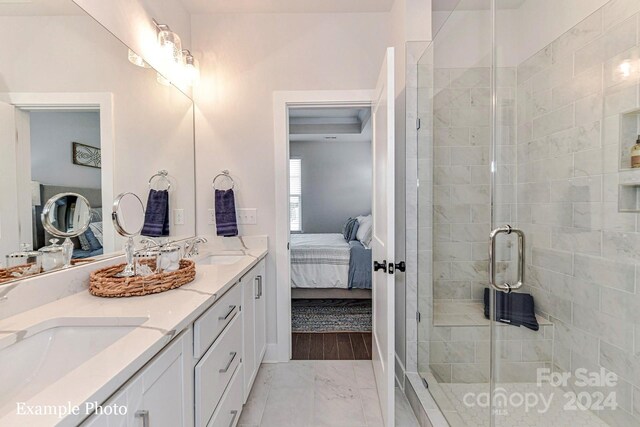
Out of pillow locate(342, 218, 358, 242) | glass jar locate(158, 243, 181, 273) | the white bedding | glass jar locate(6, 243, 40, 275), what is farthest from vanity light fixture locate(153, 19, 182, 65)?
pillow locate(342, 218, 358, 242)

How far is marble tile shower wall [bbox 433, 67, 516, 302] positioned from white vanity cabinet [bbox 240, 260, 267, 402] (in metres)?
1.17

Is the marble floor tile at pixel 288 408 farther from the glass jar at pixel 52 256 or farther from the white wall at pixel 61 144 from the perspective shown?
the white wall at pixel 61 144

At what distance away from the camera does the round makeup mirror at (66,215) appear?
1.12m

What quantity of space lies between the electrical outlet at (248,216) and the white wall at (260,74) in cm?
3

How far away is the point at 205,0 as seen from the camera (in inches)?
86.0

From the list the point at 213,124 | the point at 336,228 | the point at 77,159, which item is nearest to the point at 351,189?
the point at 336,228

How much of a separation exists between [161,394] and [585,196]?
2169 millimetres

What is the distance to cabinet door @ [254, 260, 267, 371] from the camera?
2023 millimetres

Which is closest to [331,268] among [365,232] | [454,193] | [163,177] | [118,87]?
[365,232]

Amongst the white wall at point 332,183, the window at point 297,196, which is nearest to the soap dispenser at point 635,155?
the white wall at point 332,183

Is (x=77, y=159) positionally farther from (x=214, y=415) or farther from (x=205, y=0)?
(x=205, y=0)

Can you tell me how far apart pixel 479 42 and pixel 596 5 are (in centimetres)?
55

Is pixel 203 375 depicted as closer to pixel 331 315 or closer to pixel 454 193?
pixel 454 193

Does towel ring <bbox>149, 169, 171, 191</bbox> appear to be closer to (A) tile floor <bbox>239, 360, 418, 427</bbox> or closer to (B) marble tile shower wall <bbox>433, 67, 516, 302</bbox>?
(A) tile floor <bbox>239, 360, 418, 427</bbox>
